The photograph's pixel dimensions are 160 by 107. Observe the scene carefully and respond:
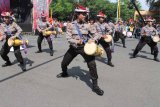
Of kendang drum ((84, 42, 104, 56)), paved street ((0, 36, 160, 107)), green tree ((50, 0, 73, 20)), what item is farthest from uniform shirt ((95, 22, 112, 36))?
green tree ((50, 0, 73, 20))

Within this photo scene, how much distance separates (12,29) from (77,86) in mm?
2709

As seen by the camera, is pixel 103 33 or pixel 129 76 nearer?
pixel 129 76

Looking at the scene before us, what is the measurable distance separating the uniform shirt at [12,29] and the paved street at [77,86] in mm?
1120

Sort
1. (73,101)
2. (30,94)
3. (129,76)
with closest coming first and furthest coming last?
(73,101), (30,94), (129,76)

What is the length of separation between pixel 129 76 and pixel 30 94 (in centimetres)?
333

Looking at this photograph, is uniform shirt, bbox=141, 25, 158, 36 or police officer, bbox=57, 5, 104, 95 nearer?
police officer, bbox=57, 5, 104, 95

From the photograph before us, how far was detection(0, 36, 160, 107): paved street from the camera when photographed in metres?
6.48

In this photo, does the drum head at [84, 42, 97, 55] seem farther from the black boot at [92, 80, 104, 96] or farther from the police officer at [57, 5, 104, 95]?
the black boot at [92, 80, 104, 96]

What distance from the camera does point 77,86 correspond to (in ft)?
25.6

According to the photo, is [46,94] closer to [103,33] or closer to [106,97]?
[106,97]

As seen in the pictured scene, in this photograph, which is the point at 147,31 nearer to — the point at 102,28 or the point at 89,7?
the point at 102,28

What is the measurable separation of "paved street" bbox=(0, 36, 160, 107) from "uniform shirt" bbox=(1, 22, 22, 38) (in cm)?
112

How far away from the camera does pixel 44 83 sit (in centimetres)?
805

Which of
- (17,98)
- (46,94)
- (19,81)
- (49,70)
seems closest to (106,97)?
(46,94)
